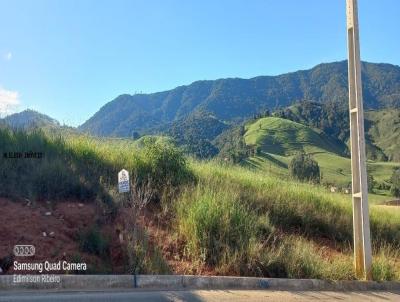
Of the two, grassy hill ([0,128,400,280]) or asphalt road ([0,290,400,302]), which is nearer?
asphalt road ([0,290,400,302])

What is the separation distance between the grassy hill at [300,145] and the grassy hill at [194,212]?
94.4 metres

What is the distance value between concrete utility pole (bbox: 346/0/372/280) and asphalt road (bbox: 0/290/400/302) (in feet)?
2.19

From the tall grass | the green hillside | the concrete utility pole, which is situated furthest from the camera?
the green hillside

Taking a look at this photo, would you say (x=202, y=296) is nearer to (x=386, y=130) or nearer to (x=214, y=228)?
(x=214, y=228)

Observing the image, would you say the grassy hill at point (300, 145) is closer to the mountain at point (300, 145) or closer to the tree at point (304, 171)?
the mountain at point (300, 145)

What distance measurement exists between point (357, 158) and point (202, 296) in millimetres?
3494

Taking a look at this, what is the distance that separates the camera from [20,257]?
6.75 meters

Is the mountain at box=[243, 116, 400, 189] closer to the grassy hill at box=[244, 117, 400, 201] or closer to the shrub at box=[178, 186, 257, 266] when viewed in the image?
the grassy hill at box=[244, 117, 400, 201]

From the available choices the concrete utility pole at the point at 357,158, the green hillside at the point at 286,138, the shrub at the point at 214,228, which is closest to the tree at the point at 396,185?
the green hillside at the point at 286,138

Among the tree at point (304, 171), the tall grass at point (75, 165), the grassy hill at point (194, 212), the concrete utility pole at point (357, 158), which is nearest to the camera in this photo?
the grassy hill at point (194, 212)

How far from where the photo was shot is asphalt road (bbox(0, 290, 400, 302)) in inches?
229

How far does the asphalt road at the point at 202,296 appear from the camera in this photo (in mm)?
5816

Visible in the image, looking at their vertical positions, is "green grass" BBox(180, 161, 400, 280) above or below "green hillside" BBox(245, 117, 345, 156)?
below

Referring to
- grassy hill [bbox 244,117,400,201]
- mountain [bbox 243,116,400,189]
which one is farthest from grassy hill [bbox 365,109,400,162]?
grassy hill [bbox 244,117,400,201]
